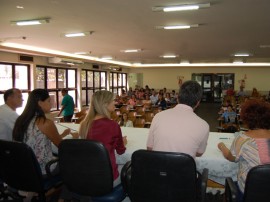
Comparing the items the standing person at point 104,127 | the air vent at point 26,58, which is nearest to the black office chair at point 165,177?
the standing person at point 104,127

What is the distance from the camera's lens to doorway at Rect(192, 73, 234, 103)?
671 inches

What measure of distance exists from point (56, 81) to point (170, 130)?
30.7ft

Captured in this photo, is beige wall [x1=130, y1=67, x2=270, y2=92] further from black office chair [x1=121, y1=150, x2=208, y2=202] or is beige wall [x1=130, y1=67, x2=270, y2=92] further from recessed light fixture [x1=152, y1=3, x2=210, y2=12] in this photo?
black office chair [x1=121, y1=150, x2=208, y2=202]

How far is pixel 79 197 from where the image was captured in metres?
1.88

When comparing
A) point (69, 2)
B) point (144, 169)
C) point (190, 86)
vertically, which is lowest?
point (144, 169)

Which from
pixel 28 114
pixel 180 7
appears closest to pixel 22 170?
pixel 28 114

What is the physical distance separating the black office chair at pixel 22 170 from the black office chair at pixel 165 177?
75 cm

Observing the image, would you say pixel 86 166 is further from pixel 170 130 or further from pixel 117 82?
pixel 117 82

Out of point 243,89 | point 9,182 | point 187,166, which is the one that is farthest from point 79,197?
point 243,89

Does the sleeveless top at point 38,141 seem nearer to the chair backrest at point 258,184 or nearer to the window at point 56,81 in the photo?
the chair backrest at point 258,184

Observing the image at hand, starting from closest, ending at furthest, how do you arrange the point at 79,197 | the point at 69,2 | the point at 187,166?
the point at 187,166, the point at 79,197, the point at 69,2

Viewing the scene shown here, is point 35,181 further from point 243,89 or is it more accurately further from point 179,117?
point 243,89

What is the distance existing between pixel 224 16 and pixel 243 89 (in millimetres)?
13335

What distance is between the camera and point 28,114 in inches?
83.3
